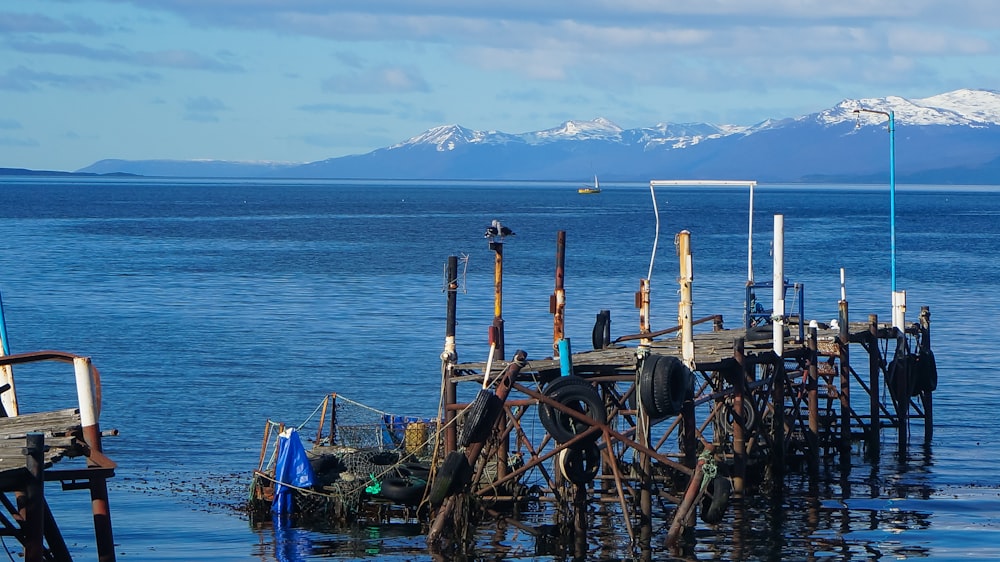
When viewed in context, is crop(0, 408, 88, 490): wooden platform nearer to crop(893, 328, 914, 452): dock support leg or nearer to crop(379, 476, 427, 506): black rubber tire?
crop(379, 476, 427, 506): black rubber tire

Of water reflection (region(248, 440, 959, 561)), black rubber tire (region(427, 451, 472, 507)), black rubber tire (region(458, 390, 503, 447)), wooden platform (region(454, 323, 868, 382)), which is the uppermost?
wooden platform (region(454, 323, 868, 382))

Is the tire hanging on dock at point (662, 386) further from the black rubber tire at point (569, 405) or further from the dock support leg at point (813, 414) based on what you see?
the dock support leg at point (813, 414)

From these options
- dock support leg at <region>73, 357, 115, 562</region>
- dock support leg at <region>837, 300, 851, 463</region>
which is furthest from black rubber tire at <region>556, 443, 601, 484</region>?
dock support leg at <region>837, 300, 851, 463</region>

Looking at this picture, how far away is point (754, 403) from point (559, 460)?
6664mm

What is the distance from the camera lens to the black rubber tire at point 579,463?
23078 mm

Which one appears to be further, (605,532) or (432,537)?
(605,532)

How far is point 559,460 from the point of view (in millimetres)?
23297

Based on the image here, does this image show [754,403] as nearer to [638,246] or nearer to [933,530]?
[933,530]

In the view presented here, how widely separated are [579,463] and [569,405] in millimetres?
1009

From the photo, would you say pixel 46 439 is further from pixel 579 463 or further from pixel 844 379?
pixel 844 379

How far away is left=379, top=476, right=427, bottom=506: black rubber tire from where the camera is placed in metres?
25.6

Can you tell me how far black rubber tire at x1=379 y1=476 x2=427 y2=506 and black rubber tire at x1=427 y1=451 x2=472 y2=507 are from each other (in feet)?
8.66

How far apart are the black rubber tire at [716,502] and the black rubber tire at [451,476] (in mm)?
4231

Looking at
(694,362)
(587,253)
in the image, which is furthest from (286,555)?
(587,253)
